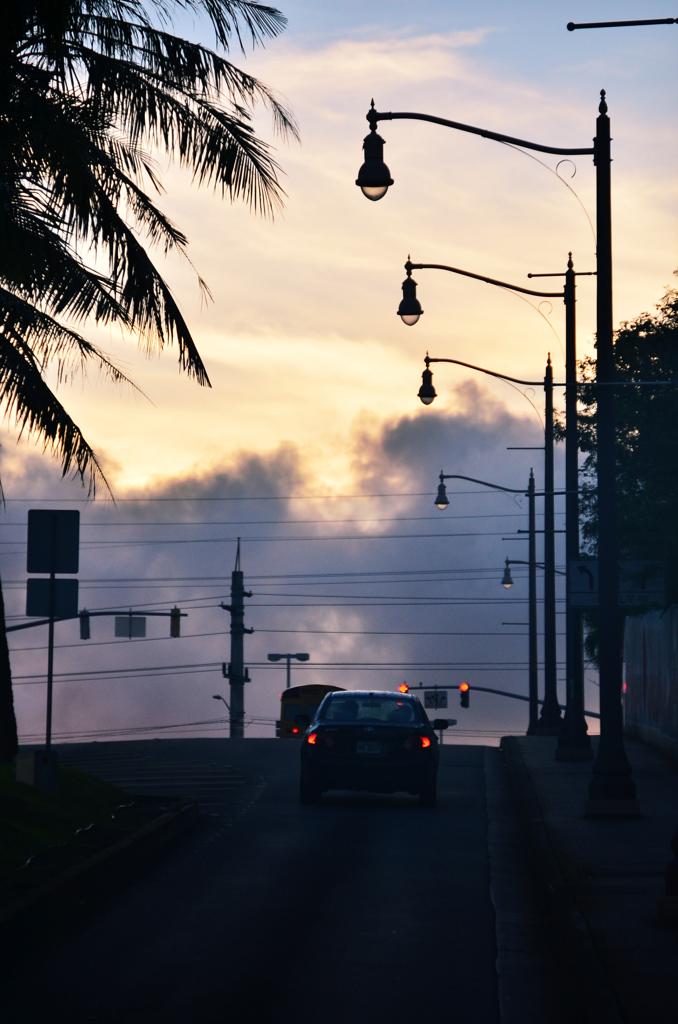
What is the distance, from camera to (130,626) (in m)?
56.2

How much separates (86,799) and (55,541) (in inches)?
110

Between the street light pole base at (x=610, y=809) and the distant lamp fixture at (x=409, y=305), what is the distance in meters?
8.41

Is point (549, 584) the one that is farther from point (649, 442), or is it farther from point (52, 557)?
point (52, 557)

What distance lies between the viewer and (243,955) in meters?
8.87

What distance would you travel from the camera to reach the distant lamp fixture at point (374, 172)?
54.6ft

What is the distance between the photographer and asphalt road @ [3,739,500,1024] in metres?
7.56

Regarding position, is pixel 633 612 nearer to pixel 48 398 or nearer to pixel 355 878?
pixel 48 398

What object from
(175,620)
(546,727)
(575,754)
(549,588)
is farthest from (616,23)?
(175,620)

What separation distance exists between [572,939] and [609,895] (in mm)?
1978

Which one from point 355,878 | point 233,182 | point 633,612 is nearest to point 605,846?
point 355,878

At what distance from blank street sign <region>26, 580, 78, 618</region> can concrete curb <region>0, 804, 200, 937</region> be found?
2.41 metres

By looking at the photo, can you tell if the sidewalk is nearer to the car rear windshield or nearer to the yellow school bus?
the car rear windshield

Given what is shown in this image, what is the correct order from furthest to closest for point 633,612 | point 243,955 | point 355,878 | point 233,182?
point 633,612 → point 233,182 → point 355,878 → point 243,955

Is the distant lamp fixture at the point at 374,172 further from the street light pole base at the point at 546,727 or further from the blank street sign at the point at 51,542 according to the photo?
the street light pole base at the point at 546,727
